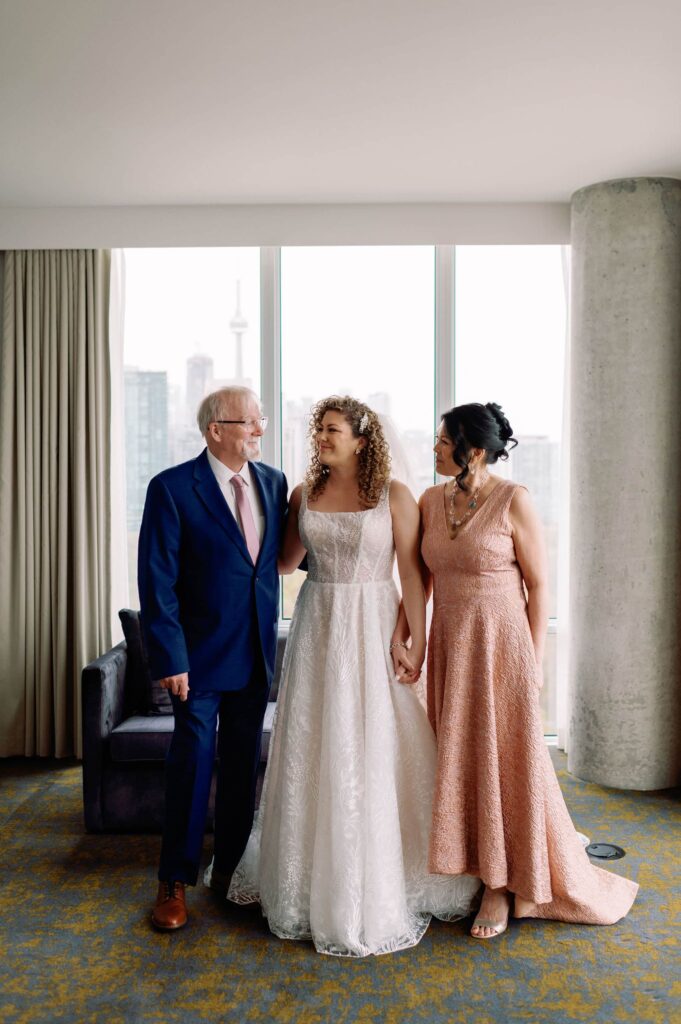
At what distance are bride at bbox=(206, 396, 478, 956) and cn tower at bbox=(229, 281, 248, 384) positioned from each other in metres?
1.90

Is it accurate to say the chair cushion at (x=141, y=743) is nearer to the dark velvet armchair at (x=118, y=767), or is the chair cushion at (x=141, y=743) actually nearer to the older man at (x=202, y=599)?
the dark velvet armchair at (x=118, y=767)

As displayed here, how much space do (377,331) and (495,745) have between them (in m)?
2.66

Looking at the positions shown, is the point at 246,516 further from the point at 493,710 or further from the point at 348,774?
the point at 493,710

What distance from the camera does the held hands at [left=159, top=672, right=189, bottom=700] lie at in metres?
2.84

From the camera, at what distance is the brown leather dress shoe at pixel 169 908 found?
9.30 feet

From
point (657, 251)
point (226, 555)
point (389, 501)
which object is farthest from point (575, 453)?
point (226, 555)

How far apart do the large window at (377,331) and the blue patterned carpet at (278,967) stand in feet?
6.40

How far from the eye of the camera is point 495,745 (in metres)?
2.78

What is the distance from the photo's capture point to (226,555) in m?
2.90

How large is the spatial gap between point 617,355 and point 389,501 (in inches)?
67.7

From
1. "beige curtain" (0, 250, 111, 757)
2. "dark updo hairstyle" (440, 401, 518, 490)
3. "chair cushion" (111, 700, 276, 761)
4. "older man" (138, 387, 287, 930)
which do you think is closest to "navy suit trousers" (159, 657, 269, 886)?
"older man" (138, 387, 287, 930)

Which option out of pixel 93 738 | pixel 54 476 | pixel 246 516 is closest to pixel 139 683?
pixel 93 738

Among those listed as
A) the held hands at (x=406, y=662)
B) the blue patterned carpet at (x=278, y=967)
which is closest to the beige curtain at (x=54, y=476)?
the blue patterned carpet at (x=278, y=967)

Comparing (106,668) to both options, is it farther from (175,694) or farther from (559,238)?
(559,238)
